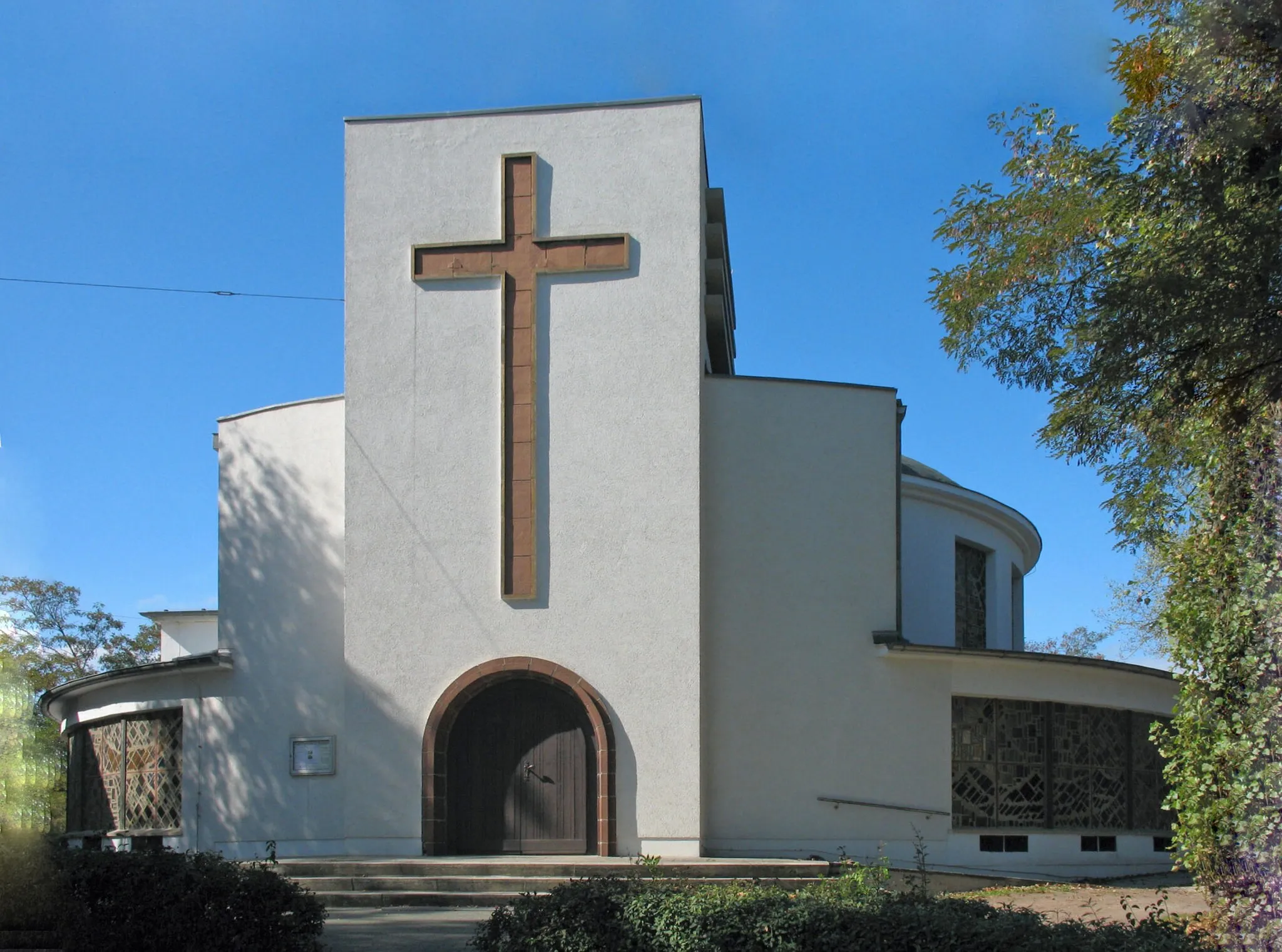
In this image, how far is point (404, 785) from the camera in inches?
615

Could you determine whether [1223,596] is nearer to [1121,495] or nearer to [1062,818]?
[1121,495]

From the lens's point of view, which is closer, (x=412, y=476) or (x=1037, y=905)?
(x=1037, y=905)

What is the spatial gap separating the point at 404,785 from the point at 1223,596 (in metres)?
10.1

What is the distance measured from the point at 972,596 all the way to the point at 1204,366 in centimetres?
1202

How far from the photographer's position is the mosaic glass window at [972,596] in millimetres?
21297

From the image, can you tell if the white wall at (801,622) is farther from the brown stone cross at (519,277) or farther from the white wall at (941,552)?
the white wall at (941,552)

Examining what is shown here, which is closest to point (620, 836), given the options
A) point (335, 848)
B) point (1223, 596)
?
point (335, 848)

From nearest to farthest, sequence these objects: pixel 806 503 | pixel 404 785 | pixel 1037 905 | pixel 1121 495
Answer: pixel 1037 905, pixel 1121 495, pixel 404 785, pixel 806 503

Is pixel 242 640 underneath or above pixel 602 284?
underneath

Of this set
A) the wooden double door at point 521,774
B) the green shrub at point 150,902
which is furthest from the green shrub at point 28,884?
the wooden double door at point 521,774

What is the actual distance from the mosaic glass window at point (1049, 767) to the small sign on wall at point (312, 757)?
26.4ft

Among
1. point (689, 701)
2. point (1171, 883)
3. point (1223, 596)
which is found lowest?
point (1171, 883)

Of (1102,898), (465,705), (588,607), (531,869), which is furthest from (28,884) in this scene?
(1102,898)

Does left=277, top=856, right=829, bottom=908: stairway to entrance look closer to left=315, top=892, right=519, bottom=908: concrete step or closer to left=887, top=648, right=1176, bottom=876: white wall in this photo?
left=315, top=892, right=519, bottom=908: concrete step
